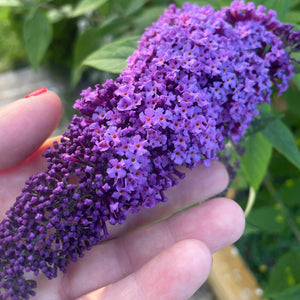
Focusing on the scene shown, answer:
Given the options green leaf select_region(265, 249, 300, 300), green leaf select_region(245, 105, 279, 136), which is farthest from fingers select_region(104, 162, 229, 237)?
green leaf select_region(265, 249, 300, 300)

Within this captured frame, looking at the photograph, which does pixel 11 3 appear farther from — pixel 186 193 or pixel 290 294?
pixel 290 294

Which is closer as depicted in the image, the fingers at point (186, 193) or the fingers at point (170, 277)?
the fingers at point (170, 277)

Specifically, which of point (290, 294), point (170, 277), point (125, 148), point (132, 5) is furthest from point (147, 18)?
point (290, 294)

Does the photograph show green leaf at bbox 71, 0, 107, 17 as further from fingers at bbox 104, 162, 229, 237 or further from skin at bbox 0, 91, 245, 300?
fingers at bbox 104, 162, 229, 237

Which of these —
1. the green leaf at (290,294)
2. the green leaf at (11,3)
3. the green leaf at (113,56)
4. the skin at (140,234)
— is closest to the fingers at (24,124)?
the skin at (140,234)

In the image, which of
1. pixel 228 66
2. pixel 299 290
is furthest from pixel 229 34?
pixel 299 290

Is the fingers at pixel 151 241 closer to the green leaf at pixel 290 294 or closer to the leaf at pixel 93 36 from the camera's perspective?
the green leaf at pixel 290 294

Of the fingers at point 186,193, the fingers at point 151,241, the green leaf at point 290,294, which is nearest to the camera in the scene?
the fingers at point 151,241

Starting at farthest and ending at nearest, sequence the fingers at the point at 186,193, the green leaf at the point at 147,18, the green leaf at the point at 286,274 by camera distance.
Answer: the green leaf at the point at 147,18, the green leaf at the point at 286,274, the fingers at the point at 186,193

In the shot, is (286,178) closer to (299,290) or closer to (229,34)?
(299,290)
